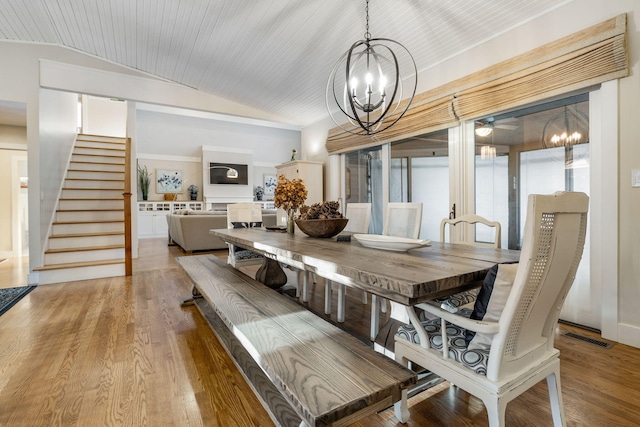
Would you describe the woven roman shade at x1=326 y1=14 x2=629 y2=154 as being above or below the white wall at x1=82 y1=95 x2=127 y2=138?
below

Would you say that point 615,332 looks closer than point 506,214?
Yes

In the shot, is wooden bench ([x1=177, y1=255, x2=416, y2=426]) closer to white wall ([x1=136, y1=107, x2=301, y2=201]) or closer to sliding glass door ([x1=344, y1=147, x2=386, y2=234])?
sliding glass door ([x1=344, y1=147, x2=386, y2=234])

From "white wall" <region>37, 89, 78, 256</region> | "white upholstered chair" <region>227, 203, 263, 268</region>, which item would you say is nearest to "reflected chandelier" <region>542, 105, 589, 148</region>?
"white upholstered chair" <region>227, 203, 263, 268</region>

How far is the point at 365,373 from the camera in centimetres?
95

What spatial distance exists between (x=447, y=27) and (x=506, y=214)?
183 centimetres

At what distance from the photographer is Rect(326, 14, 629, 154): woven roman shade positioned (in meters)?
2.02

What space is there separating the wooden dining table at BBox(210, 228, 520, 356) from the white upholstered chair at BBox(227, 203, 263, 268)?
4.13 feet

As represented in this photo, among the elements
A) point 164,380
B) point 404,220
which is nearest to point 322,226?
point 404,220

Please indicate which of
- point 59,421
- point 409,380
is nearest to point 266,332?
point 409,380

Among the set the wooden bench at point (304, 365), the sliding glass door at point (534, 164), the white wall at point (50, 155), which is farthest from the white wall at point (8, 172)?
the sliding glass door at point (534, 164)

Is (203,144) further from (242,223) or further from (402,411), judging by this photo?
(402,411)

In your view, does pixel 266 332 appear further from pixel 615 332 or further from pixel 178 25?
pixel 178 25

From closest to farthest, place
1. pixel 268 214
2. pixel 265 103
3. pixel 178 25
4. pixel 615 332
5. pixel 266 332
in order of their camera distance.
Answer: pixel 266 332, pixel 615 332, pixel 178 25, pixel 265 103, pixel 268 214

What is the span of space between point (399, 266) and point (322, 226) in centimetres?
100
